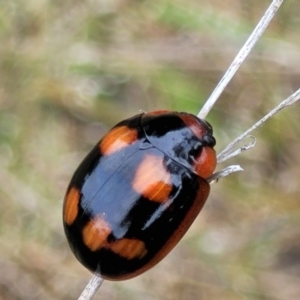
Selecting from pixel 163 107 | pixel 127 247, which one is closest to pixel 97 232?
pixel 127 247

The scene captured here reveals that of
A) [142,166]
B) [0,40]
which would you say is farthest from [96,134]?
[142,166]

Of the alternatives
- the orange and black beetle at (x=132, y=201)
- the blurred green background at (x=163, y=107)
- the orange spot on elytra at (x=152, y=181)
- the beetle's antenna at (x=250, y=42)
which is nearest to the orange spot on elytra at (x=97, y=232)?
the orange and black beetle at (x=132, y=201)

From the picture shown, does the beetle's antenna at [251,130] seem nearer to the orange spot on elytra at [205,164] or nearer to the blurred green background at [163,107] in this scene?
the orange spot on elytra at [205,164]

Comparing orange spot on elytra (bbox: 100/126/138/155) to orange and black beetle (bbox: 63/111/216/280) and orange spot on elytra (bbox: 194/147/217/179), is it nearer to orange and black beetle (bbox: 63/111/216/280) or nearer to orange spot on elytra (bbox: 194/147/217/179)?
orange and black beetle (bbox: 63/111/216/280)

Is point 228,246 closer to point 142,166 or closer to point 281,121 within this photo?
point 281,121

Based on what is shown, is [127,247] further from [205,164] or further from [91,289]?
[205,164]

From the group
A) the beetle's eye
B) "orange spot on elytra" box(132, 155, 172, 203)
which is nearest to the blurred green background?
the beetle's eye
